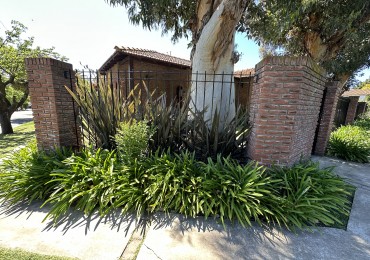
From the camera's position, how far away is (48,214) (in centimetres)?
246

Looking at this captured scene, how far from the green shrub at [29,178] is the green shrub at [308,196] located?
3407 mm

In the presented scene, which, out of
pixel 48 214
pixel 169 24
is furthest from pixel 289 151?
pixel 169 24

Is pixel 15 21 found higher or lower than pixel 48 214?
higher

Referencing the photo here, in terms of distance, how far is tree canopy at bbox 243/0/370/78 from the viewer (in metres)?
5.36

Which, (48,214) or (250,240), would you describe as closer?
(250,240)

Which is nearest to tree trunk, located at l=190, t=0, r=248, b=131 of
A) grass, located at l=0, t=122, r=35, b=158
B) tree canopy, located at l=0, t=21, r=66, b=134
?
grass, located at l=0, t=122, r=35, b=158

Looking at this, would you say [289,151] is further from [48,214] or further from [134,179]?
[48,214]

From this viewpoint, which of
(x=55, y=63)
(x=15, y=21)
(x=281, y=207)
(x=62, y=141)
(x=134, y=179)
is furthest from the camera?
(x=15, y=21)

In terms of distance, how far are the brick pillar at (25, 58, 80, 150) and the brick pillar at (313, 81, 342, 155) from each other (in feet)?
19.6

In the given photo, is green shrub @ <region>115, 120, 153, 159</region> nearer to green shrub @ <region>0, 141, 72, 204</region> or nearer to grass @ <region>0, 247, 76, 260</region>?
green shrub @ <region>0, 141, 72, 204</region>

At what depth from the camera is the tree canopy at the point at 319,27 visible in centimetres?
536

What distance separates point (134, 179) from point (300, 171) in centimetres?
258

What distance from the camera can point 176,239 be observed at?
2.16 meters

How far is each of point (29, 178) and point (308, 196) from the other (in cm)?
412
